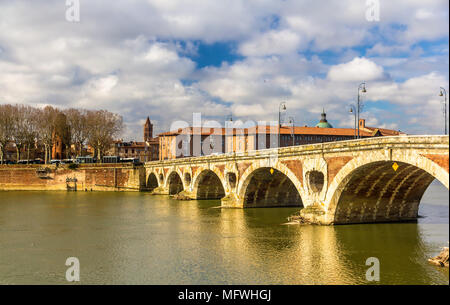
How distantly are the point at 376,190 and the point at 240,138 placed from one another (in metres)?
78.6

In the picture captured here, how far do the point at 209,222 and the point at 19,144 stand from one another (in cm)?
5888

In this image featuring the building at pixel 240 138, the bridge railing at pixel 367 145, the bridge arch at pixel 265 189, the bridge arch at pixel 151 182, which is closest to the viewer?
the bridge railing at pixel 367 145

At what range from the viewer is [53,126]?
7500 centimetres

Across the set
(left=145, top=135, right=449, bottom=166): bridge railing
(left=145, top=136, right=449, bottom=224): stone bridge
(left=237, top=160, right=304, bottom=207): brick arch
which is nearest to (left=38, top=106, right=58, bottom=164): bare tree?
(left=145, top=136, right=449, bottom=224): stone bridge

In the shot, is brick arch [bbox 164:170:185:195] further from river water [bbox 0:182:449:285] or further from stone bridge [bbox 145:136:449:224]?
river water [bbox 0:182:449:285]

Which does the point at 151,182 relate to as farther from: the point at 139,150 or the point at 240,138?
the point at 139,150

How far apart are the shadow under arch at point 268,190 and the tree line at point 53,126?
46588 millimetres

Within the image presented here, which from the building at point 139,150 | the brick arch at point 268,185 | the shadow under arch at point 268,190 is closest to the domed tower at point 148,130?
the building at point 139,150

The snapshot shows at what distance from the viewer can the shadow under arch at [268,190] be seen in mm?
37031

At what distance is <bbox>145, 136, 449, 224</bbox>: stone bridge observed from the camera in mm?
19234

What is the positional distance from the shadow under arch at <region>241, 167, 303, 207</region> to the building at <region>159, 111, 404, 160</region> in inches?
2157

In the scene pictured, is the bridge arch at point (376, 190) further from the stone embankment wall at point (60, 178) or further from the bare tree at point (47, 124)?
the bare tree at point (47, 124)

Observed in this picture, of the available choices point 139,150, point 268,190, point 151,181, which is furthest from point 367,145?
point 139,150
